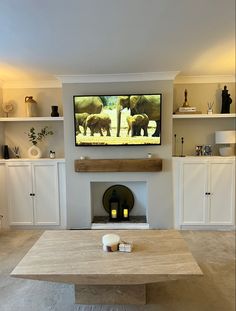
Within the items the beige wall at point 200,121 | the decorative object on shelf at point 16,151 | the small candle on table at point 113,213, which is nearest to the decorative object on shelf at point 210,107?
the beige wall at point 200,121

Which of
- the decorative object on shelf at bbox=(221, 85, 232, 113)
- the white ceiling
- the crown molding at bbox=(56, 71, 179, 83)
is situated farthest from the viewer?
the decorative object on shelf at bbox=(221, 85, 232, 113)

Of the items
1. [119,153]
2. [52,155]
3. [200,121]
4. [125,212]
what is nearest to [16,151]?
[52,155]

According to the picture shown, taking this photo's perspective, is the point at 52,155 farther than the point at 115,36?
Yes

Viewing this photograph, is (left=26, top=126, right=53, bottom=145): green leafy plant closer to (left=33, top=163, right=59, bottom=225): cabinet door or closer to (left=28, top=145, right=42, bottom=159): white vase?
(left=28, top=145, right=42, bottom=159): white vase

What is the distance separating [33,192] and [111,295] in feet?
7.29

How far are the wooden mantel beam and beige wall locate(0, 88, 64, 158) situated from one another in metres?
0.61

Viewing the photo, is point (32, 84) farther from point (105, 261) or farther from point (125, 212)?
point (105, 261)

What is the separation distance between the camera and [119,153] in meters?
3.76

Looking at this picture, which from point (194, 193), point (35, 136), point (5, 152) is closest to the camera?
point (194, 193)

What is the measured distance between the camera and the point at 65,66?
3.11 m

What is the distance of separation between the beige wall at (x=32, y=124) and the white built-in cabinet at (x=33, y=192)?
37cm

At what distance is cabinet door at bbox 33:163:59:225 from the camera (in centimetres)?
377

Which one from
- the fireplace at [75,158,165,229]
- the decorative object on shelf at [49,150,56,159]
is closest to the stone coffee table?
the fireplace at [75,158,165,229]

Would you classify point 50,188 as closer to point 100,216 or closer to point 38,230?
point 38,230
